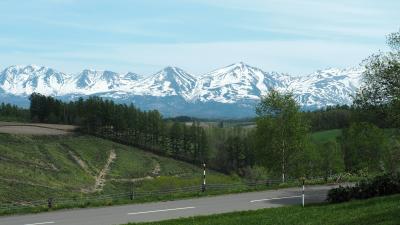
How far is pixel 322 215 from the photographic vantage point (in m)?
20.9

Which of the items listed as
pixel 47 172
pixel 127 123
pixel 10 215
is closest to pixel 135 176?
pixel 47 172

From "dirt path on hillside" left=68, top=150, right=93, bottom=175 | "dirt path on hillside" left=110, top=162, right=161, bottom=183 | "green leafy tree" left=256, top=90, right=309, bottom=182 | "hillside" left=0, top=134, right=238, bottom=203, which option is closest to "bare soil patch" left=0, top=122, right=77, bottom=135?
"hillside" left=0, top=134, right=238, bottom=203

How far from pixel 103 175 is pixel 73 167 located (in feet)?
26.7

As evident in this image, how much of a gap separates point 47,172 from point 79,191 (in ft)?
58.6

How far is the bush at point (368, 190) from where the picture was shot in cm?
2580

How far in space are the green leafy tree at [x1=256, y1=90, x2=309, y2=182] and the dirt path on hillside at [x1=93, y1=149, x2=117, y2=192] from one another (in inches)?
2454

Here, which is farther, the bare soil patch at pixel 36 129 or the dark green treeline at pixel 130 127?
the dark green treeline at pixel 130 127

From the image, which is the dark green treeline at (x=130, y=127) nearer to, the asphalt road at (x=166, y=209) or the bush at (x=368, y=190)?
the asphalt road at (x=166, y=209)

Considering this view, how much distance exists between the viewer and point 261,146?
6166cm

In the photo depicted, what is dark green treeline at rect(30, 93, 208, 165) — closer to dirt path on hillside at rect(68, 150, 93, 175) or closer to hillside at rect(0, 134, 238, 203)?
hillside at rect(0, 134, 238, 203)

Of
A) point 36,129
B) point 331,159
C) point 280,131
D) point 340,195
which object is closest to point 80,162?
point 36,129

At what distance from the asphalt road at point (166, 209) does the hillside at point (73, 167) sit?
56.1 m

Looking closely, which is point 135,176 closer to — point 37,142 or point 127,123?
point 37,142

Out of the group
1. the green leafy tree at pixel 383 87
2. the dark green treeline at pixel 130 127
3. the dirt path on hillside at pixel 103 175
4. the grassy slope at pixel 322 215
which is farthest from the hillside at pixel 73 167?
the grassy slope at pixel 322 215
